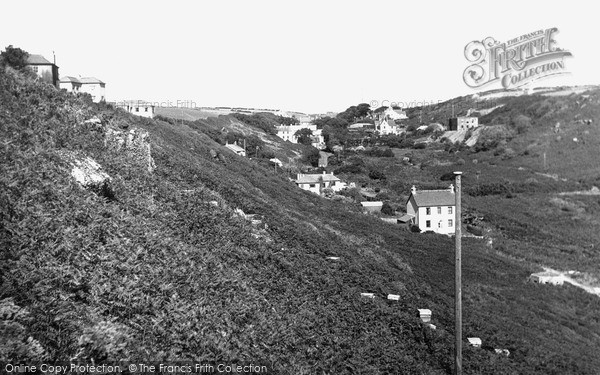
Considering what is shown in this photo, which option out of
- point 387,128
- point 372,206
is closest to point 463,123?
point 387,128

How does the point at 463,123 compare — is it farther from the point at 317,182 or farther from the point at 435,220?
the point at 435,220

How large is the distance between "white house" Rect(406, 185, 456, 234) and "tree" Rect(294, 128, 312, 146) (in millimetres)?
66584

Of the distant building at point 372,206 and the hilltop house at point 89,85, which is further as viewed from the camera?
the distant building at point 372,206

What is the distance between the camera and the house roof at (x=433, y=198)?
44356 mm

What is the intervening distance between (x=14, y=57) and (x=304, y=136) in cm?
9626

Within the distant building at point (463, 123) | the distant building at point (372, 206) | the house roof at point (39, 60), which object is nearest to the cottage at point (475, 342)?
the house roof at point (39, 60)

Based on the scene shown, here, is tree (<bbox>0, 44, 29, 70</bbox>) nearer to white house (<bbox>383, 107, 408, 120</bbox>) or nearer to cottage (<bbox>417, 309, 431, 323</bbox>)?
cottage (<bbox>417, 309, 431, 323</bbox>)

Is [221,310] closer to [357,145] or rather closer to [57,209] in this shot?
[57,209]

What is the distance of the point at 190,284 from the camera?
9297mm

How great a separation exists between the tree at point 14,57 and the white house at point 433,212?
1333 inches

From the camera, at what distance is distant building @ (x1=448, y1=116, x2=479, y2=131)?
4669 inches

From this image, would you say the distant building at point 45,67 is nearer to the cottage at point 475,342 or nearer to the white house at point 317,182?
the cottage at point 475,342

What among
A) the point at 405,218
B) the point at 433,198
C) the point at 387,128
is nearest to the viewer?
the point at 433,198

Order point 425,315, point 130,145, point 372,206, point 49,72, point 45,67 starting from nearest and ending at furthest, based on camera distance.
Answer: point 425,315 < point 130,145 < point 49,72 < point 45,67 < point 372,206
